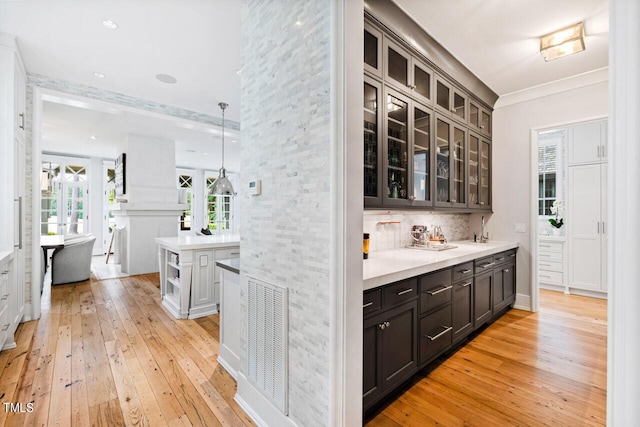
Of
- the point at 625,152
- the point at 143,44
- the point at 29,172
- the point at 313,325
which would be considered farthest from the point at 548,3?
the point at 29,172

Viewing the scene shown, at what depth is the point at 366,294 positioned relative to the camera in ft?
5.46

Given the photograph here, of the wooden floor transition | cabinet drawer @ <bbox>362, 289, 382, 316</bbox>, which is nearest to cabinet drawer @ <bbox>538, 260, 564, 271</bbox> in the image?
the wooden floor transition

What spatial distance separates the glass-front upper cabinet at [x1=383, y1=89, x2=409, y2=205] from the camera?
7.73ft

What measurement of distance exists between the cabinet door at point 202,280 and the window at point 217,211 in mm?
6849

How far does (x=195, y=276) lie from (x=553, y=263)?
5306 mm

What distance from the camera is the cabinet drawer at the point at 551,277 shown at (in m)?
4.62

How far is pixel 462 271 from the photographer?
2.59m

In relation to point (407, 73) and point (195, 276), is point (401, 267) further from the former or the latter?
point (195, 276)

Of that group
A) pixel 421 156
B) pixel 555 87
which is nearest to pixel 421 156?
pixel 421 156

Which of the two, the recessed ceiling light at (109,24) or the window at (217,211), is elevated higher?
the recessed ceiling light at (109,24)

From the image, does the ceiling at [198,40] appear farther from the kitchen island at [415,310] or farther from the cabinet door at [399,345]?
the cabinet door at [399,345]

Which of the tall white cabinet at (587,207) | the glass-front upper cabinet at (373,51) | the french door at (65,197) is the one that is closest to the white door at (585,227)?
the tall white cabinet at (587,207)

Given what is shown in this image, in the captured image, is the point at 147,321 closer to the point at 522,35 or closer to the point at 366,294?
the point at 366,294

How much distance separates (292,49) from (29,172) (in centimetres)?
369
